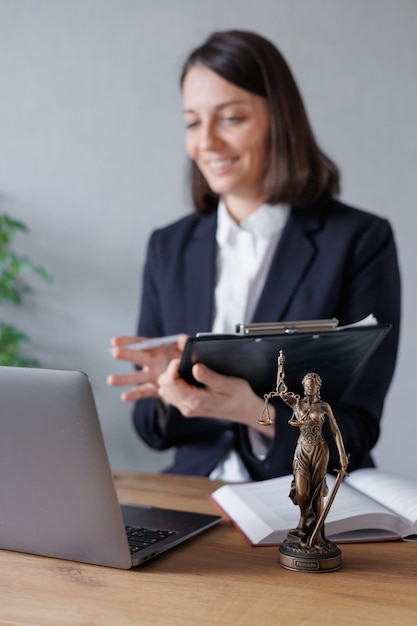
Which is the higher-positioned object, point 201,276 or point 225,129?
point 225,129

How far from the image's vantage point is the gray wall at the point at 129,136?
3172 millimetres

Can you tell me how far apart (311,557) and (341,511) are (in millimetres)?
189

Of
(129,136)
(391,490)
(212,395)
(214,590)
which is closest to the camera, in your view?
(214,590)

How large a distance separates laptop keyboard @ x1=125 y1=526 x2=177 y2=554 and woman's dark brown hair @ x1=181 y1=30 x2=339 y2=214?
3.50ft

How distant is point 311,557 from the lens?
1110 mm

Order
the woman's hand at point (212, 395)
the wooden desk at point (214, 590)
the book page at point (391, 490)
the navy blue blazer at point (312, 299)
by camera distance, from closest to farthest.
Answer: the wooden desk at point (214, 590) < the book page at point (391, 490) < the woman's hand at point (212, 395) < the navy blue blazer at point (312, 299)

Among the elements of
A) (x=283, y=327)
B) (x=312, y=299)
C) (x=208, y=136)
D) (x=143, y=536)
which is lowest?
(x=143, y=536)

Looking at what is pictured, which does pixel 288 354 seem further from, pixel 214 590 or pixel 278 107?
pixel 278 107

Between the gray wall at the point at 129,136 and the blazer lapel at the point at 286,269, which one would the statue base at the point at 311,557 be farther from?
the gray wall at the point at 129,136

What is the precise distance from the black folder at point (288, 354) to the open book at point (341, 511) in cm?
19

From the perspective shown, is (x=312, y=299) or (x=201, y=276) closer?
(x=312, y=299)

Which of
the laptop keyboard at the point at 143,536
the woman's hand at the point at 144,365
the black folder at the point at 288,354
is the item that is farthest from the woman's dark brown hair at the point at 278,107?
the laptop keyboard at the point at 143,536

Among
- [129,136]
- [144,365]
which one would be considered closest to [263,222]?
[144,365]

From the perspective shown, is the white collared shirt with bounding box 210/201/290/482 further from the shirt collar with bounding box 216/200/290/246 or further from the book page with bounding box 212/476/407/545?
the book page with bounding box 212/476/407/545
